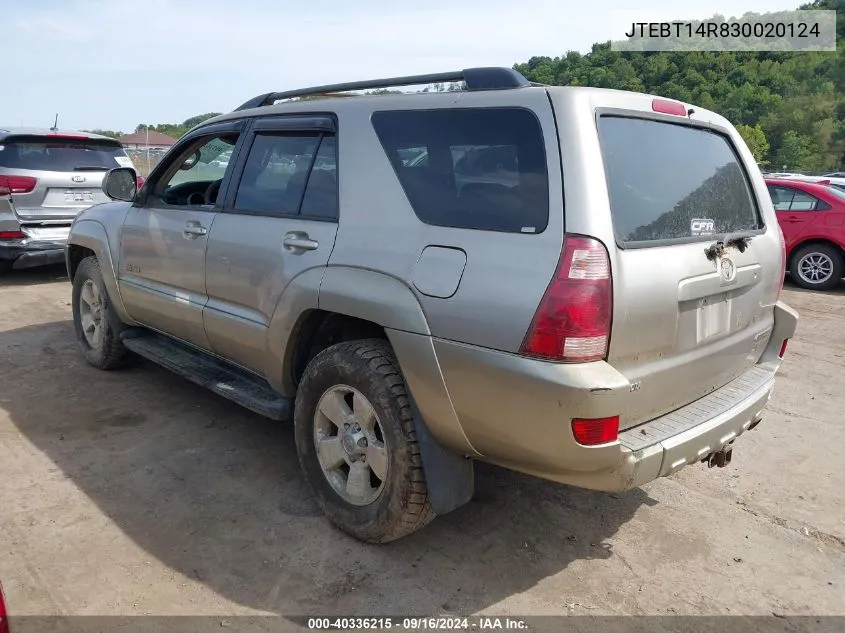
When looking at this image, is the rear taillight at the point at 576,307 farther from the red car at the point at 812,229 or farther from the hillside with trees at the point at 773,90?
the hillside with trees at the point at 773,90

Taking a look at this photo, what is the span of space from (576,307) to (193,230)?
2.42 m

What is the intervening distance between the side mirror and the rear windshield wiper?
3.63 m

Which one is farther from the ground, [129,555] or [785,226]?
[785,226]

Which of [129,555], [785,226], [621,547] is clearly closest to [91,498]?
[129,555]

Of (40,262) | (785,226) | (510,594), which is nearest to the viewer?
(510,594)

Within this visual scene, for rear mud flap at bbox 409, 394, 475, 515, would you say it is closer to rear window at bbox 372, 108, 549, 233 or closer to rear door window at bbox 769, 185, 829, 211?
rear window at bbox 372, 108, 549, 233

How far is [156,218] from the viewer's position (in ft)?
13.8

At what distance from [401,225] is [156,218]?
2.17 meters

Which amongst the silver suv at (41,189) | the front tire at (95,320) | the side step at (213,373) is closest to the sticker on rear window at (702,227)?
the side step at (213,373)

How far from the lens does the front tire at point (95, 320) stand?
15.9 feet

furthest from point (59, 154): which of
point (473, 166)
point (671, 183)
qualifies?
point (671, 183)

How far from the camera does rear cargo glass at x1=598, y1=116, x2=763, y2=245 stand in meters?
2.45

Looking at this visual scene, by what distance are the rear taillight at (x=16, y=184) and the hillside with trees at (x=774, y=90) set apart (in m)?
38.8

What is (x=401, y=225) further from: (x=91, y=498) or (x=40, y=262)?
(x=40, y=262)
